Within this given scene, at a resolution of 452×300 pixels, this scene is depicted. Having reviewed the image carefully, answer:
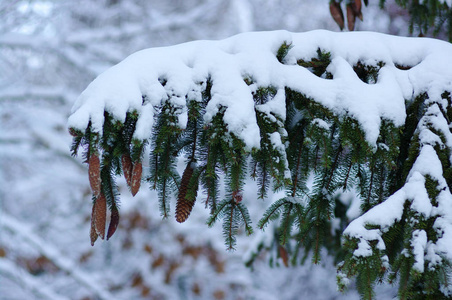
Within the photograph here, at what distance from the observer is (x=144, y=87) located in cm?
137

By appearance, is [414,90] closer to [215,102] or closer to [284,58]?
[284,58]

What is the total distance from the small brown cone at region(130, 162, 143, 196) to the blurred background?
14.0 ft

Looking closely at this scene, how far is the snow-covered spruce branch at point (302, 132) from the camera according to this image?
123 cm

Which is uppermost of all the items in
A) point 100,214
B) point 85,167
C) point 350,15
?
point 85,167

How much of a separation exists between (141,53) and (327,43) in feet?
2.37

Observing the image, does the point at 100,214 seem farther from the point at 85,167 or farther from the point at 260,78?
the point at 85,167

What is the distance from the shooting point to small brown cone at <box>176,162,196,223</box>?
1.39 metres

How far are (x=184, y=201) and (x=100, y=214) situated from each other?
28 cm

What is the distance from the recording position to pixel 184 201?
1403 millimetres

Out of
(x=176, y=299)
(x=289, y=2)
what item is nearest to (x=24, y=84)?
(x=176, y=299)

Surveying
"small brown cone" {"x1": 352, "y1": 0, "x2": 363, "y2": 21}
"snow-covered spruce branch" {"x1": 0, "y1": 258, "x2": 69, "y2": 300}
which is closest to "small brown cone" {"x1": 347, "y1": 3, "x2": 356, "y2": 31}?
"small brown cone" {"x1": 352, "y1": 0, "x2": 363, "y2": 21}

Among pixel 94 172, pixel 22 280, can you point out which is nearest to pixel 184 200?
pixel 94 172

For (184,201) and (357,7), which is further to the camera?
(357,7)

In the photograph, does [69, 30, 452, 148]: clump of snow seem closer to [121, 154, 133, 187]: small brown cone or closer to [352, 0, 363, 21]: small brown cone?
[121, 154, 133, 187]: small brown cone
